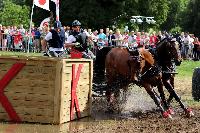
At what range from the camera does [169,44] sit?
40.2ft

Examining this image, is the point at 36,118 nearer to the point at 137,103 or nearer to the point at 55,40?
the point at 55,40

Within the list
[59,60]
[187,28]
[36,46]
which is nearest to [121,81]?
[59,60]

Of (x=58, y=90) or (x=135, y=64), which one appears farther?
(x=135, y=64)

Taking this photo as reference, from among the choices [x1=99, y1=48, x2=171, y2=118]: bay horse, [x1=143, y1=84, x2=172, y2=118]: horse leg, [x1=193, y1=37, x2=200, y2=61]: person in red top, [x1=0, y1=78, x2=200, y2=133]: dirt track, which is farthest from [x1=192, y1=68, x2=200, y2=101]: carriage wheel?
[x1=193, y1=37, x2=200, y2=61]: person in red top

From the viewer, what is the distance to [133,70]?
39.7 ft

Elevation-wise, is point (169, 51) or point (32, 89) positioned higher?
point (169, 51)

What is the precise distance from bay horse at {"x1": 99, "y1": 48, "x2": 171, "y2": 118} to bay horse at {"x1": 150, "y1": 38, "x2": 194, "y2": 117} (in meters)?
0.29

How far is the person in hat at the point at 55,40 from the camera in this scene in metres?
12.9

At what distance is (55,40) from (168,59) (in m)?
2.86

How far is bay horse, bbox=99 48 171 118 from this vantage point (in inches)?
474

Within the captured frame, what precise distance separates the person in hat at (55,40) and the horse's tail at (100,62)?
1.13 meters

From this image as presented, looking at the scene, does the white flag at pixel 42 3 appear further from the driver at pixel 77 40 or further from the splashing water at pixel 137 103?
the driver at pixel 77 40

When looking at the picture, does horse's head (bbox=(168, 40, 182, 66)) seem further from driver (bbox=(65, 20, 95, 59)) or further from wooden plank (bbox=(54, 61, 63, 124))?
wooden plank (bbox=(54, 61, 63, 124))

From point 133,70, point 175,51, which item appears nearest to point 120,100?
point 133,70
